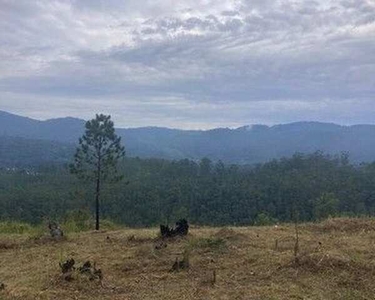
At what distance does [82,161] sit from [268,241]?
54.7ft

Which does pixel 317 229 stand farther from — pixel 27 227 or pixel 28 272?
pixel 27 227

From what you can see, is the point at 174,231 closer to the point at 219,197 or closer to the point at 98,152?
the point at 98,152

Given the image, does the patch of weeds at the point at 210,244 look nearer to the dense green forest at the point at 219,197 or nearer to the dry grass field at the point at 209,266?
the dry grass field at the point at 209,266

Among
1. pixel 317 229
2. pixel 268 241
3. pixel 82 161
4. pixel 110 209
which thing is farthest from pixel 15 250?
pixel 110 209

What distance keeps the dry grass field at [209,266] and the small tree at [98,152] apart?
13.3m

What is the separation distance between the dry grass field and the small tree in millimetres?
13267

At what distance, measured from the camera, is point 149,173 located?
107875 millimetres

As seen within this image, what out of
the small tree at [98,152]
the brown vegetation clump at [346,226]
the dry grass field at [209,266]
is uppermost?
the small tree at [98,152]

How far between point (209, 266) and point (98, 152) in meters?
17.8

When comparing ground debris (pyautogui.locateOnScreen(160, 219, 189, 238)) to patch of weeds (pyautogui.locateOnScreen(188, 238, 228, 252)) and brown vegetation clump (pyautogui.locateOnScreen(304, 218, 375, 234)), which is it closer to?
patch of weeds (pyautogui.locateOnScreen(188, 238, 228, 252))

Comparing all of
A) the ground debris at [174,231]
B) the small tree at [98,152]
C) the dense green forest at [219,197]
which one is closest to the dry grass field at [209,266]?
the ground debris at [174,231]

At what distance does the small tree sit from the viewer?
24859 mm

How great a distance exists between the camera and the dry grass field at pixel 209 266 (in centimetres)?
715

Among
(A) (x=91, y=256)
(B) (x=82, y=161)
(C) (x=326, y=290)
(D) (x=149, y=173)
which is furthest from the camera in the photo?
(D) (x=149, y=173)
